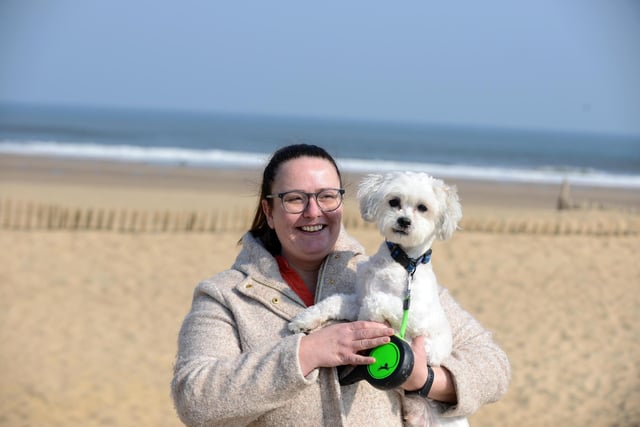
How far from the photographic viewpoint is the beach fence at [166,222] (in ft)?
39.3

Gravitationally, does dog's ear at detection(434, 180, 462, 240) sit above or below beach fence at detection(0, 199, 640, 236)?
above

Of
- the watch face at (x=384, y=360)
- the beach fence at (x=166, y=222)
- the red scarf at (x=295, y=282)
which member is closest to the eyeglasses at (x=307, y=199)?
the red scarf at (x=295, y=282)

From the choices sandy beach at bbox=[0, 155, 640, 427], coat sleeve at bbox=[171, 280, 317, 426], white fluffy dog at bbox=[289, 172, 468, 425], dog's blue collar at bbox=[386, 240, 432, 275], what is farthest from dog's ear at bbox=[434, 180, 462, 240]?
sandy beach at bbox=[0, 155, 640, 427]

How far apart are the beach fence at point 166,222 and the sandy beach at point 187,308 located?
4 centimetres

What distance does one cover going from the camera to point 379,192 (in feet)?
10.2

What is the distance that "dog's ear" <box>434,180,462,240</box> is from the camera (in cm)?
303

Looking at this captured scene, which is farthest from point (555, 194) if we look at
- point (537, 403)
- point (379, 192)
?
point (379, 192)

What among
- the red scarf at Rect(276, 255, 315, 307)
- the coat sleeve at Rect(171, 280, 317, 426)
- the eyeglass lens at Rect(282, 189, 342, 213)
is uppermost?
the eyeglass lens at Rect(282, 189, 342, 213)

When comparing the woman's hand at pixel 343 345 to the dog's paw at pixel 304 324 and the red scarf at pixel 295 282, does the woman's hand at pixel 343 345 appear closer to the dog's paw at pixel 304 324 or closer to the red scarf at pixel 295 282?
the dog's paw at pixel 304 324

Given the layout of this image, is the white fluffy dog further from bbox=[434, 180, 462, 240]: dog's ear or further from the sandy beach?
the sandy beach

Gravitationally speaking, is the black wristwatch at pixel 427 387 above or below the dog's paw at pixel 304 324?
below

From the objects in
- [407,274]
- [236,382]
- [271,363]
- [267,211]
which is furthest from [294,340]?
[267,211]

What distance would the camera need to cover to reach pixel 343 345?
278 cm

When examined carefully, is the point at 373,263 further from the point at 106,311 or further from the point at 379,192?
the point at 106,311
